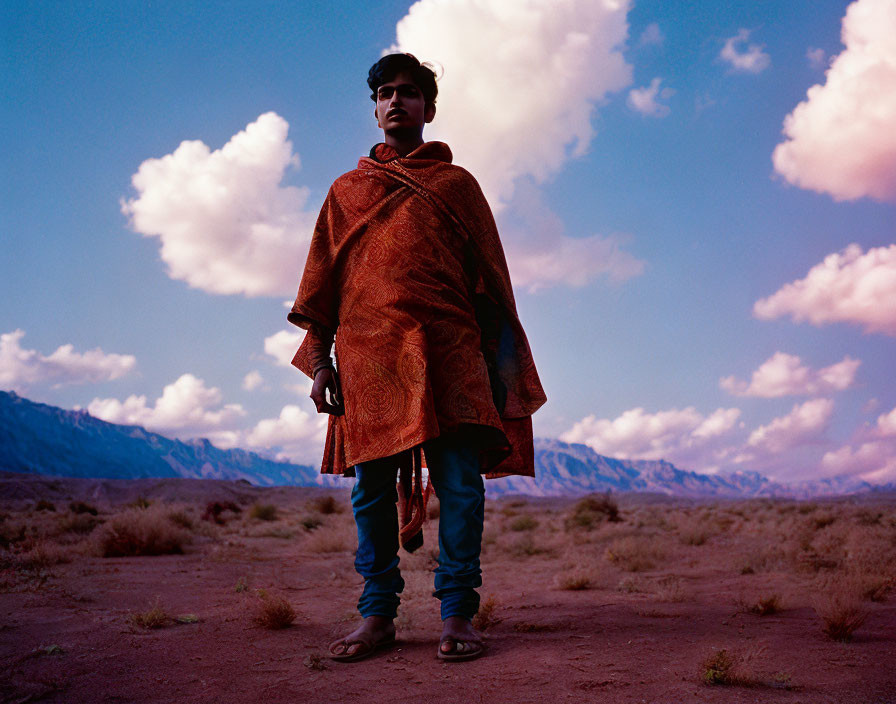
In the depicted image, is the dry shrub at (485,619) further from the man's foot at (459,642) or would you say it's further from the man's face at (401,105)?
the man's face at (401,105)

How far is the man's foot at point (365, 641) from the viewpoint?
2725 millimetres

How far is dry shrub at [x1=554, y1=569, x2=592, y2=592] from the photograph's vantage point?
16.6ft

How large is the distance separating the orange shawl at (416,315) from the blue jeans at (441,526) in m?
0.13

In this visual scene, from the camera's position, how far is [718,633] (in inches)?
128

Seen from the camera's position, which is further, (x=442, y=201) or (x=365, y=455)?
(x=442, y=201)

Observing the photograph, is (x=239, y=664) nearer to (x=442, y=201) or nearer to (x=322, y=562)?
(x=442, y=201)

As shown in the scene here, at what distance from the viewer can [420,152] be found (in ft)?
10.4

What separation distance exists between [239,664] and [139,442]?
211623 mm

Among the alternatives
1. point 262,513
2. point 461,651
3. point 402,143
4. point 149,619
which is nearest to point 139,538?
point 149,619

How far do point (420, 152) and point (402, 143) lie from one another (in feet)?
0.43

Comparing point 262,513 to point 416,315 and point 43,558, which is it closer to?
point 43,558

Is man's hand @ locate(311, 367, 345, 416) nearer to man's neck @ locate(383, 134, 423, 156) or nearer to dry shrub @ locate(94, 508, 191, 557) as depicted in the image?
man's neck @ locate(383, 134, 423, 156)

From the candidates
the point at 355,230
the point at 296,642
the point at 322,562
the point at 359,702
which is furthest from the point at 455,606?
the point at 322,562

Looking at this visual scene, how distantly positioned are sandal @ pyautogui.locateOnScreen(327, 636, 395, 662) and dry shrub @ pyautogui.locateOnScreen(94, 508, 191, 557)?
20.1 ft
